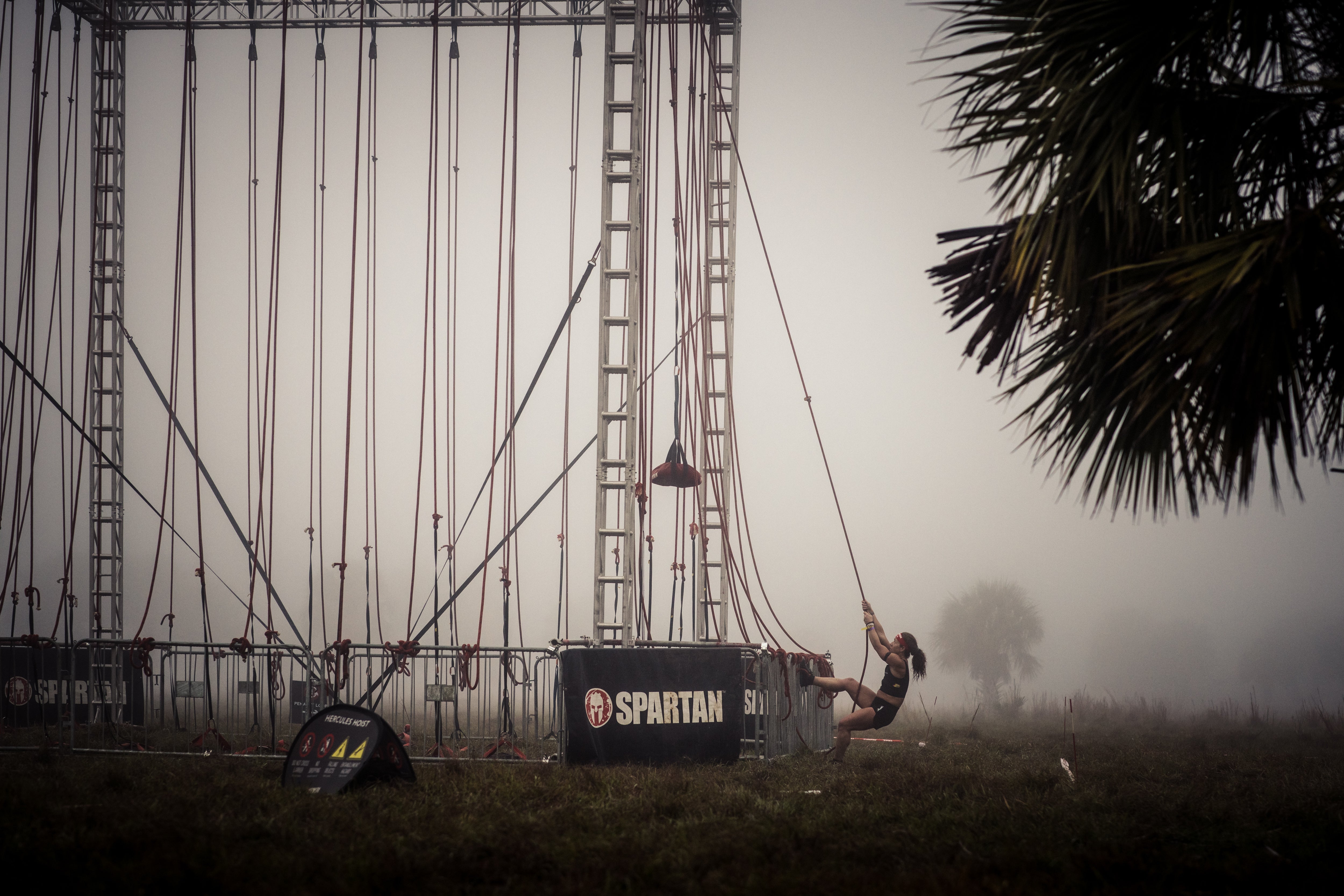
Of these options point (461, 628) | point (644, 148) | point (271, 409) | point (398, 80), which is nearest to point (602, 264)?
point (644, 148)

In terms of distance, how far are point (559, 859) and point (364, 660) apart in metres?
8.13

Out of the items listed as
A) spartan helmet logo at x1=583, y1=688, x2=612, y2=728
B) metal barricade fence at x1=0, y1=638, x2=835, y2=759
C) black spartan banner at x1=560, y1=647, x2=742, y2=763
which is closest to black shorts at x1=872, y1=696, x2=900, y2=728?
metal barricade fence at x1=0, y1=638, x2=835, y2=759

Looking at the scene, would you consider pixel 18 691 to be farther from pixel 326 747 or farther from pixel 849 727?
pixel 849 727

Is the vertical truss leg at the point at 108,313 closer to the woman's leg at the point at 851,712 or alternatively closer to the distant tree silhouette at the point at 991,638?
the woman's leg at the point at 851,712

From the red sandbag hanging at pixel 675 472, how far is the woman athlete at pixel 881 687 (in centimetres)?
321

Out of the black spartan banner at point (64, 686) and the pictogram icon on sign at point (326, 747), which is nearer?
the pictogram icon on sign at point (326, 747)

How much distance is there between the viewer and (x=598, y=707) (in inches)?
418

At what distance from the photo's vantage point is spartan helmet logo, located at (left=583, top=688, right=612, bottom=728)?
1058 centimetres

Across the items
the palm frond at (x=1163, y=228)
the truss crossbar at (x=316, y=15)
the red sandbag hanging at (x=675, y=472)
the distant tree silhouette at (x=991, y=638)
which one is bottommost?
the distant tree silhouette at (x=991, y=638)

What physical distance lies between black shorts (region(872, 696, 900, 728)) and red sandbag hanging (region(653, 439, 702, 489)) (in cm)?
402

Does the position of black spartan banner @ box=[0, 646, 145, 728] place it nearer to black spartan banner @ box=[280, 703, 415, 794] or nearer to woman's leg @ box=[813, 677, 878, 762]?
black spartan banner @ box=[280, 703, 415, 794]

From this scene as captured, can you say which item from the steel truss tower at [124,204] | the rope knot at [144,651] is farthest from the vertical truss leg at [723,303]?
the rope knot at [144,651]

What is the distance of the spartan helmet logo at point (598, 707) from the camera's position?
10578 millimetres

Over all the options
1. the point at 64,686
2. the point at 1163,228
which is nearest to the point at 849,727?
the point at 1163,228
